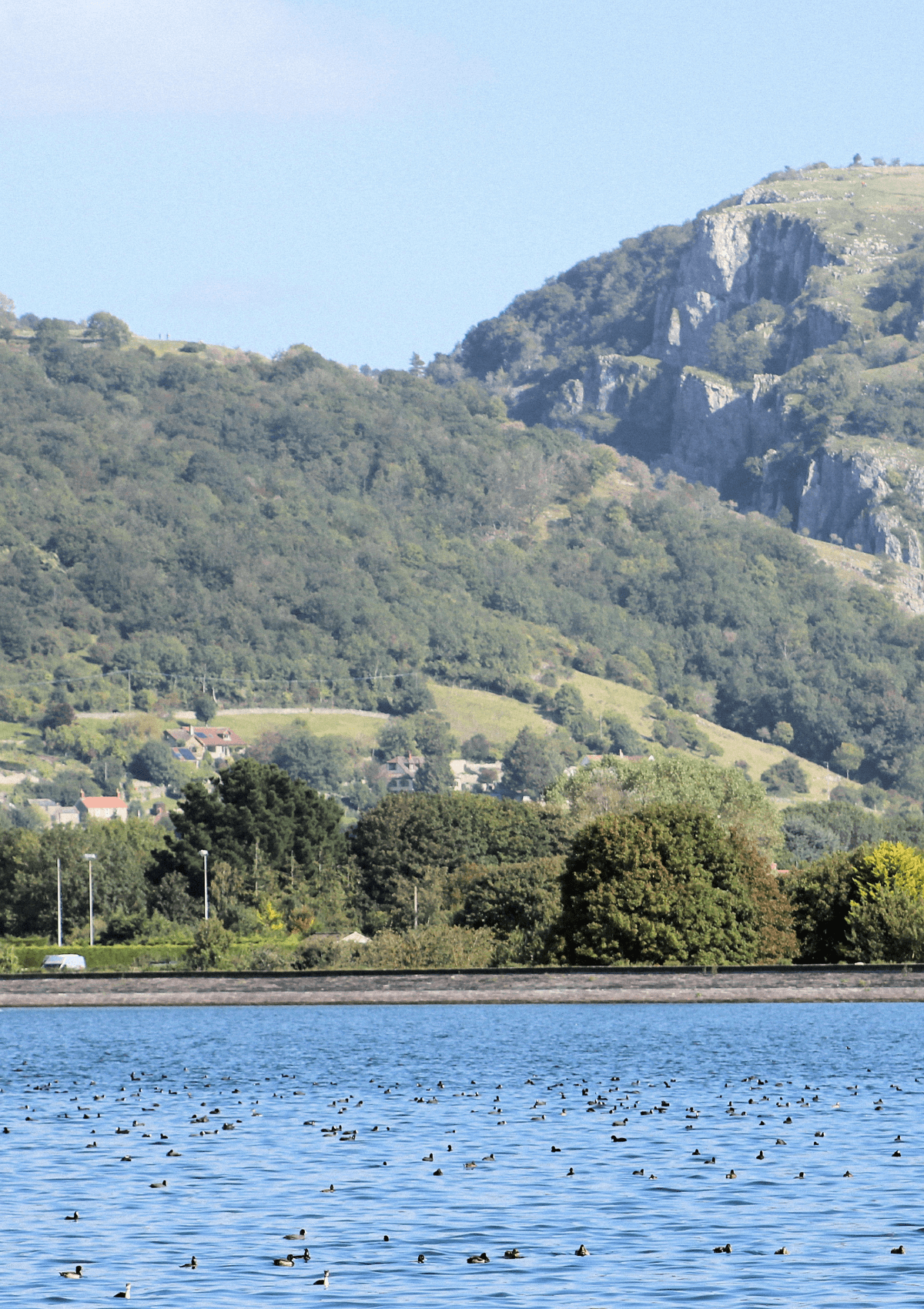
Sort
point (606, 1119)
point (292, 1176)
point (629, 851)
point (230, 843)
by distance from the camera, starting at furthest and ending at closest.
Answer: point (230, 843)
point (629, 851)
point (606, 1119)
point (292, 1176)

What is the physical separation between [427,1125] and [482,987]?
43.0m

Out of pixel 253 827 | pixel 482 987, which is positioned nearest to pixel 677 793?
pixel 253 827

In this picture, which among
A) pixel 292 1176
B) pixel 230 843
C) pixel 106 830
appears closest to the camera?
pixel 292 1176

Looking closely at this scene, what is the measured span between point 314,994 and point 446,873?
45.0 meters

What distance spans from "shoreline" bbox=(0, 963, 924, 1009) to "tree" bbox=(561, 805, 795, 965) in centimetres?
424

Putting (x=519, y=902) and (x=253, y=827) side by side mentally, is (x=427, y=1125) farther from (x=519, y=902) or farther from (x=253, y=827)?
(x=253, y=827)

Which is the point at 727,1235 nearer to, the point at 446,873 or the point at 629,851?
the point at 629,851

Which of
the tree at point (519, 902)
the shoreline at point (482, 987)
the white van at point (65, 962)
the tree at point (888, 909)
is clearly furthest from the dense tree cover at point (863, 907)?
the white van at point (65, 962)

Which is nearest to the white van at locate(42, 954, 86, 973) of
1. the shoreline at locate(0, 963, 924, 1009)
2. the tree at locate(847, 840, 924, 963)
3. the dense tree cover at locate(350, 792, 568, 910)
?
the shoreline at locate(0, 963, 924, 1009)

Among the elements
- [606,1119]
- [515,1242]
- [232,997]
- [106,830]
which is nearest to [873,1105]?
[606,1119]

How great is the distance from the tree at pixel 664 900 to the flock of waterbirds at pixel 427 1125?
33.1 metres

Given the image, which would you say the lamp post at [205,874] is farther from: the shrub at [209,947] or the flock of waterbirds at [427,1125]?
the flock of waterbirds at [427,1125]

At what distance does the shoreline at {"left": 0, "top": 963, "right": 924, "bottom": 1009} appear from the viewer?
77750 mm

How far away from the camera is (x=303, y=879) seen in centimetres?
13125
